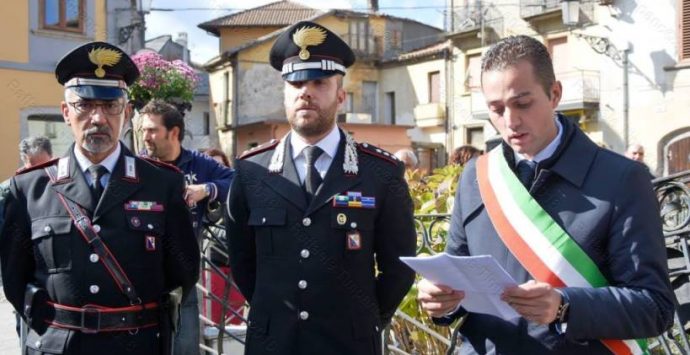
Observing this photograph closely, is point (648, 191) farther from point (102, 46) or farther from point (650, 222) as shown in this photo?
point (102, 46)

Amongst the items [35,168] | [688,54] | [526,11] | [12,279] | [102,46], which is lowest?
[12,279]

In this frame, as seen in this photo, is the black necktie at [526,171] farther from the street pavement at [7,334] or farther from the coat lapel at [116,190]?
the street pavement at [7,334]

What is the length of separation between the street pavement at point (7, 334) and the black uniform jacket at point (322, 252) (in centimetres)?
381

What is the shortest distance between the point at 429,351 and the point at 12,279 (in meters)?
2.33

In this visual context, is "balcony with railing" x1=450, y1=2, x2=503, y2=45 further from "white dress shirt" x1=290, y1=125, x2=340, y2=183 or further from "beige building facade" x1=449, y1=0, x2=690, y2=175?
"white dress shirt" x1=290, y1=125, x2=340, y2=183

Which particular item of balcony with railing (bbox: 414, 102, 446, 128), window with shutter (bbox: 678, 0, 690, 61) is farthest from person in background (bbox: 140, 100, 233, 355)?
balcony with railing (bbox: 414, 102, 446, 128)

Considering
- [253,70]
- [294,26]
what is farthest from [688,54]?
[294,26]

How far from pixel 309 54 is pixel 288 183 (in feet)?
1.72

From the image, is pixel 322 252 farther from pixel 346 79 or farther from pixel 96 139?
Result: pixel 346 79

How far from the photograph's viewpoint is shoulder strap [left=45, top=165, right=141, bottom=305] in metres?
3.09

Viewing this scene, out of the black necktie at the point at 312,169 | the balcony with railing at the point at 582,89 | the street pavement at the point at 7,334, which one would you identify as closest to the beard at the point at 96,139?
the black necktie at the point at 312,169

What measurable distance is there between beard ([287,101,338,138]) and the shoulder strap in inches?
34.1

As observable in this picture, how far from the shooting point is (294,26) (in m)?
3.31

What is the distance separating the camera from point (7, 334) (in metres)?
7.33
